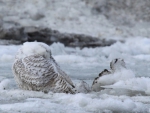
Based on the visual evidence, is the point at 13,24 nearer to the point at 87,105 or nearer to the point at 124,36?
the point at 124,36

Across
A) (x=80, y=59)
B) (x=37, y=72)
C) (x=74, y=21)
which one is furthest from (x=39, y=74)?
(x=74, y=21)

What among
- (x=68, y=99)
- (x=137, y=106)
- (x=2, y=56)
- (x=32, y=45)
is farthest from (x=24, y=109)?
(x=2, y=56)

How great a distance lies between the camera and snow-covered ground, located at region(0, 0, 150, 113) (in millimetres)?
3605

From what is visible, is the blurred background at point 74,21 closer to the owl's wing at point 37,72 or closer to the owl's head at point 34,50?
the owl's head at point 34,50

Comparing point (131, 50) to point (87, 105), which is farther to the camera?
point (131, 50)

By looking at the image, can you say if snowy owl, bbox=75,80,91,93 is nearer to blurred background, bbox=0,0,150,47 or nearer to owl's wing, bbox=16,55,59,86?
owl's wing, bbox=16,55,59,86

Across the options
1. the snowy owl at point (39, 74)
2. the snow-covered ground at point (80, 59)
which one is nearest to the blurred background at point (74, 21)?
the snow-covered ground at point (80, 59)

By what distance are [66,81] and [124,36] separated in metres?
7.33

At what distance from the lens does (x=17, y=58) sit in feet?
14.8

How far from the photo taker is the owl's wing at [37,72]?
4.29 m

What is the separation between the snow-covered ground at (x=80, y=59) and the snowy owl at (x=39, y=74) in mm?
99

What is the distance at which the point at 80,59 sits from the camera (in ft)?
25.8

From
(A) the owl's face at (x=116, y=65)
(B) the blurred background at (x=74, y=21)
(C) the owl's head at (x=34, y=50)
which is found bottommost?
(A) the owl's face at (x=116, y=65)

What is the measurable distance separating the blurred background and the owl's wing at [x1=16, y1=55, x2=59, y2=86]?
5.74m
